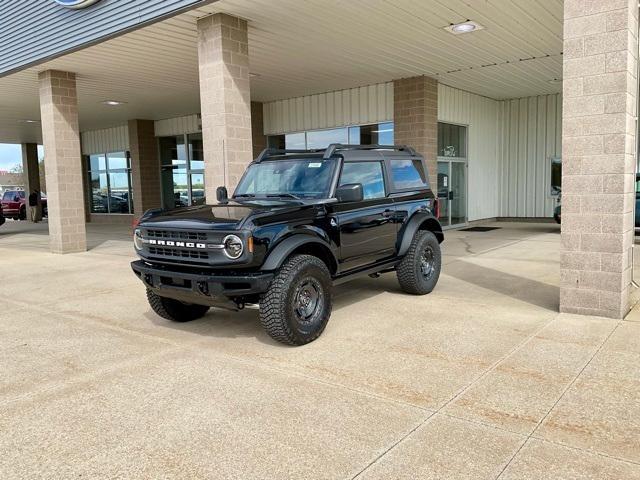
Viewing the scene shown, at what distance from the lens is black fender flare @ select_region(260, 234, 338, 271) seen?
4629 mm

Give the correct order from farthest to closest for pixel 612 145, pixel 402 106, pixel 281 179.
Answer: pixel 402 106, pixel 281 179, pixel 612 145

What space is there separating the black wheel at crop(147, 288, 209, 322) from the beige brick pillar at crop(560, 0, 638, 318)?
13.6 feet

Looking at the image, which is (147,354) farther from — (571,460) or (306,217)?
(571,460)

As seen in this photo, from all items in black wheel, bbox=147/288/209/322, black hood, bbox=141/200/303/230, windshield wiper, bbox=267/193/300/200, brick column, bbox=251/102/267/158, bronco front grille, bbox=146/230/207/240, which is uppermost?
brick column, bbox=251/102/267/158

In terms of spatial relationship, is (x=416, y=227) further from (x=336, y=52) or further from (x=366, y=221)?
(x=336, y=52)

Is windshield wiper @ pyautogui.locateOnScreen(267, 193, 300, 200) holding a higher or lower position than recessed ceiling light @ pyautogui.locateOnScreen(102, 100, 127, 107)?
lower

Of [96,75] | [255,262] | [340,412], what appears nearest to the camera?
[340,412]

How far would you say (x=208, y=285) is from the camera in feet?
15.1

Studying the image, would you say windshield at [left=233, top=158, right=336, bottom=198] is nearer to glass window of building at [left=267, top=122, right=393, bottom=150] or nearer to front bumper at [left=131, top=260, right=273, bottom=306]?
front bumper at [left=131, top=260, right=273, bottom=306]

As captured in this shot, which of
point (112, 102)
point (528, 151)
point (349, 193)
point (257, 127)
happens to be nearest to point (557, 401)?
point (349, 193)

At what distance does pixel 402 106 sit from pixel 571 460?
11.9 metres

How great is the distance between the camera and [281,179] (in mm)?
5938

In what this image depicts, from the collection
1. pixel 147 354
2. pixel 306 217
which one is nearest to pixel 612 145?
pixel 306 217

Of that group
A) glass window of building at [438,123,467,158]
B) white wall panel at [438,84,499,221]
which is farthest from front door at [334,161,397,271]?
white wall panel at [438,84,499,221]
